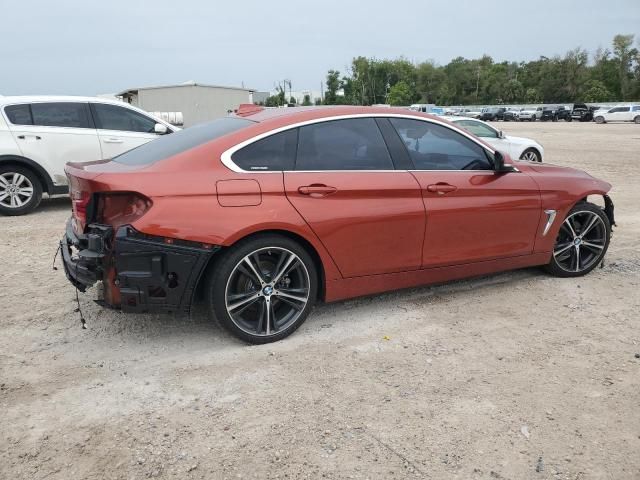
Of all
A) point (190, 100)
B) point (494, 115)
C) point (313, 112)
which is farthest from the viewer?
point (494, 115)

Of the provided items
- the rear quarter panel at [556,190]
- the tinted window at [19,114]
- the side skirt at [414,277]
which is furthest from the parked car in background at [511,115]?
the side skirt at [414,277]

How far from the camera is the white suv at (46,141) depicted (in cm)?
776

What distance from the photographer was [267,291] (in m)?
3.64

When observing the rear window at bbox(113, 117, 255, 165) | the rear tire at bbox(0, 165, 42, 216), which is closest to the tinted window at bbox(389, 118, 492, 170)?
the rear window at bbox(113, 117, 255, 165)

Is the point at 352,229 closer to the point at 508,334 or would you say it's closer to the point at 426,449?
the point at 508,334

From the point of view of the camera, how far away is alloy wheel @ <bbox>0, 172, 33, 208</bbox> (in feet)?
25.4

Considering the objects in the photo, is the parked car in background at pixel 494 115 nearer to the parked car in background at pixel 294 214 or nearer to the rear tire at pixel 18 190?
the rear tire at pixel 18 190

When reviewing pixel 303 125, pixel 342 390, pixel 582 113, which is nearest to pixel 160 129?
pixel 303 125

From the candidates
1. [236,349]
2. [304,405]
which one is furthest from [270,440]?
[236,349]

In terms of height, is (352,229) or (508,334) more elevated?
(352,229)

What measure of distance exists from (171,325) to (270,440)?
1637mm

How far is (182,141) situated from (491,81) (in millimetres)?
99317

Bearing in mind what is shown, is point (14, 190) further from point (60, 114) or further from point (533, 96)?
point (533, 96)

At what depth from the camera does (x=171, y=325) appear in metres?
4.05
